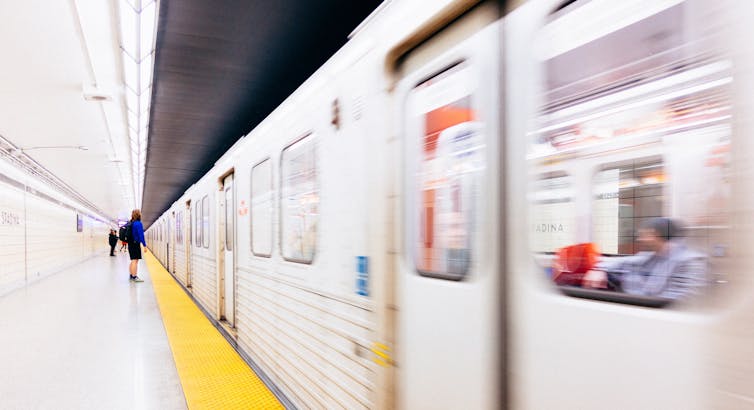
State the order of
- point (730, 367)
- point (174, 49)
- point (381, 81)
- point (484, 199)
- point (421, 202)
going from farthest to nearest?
point (174, 49) → point (381, 81) → point (421, 202) → point (484, 199) → point (730, 367)

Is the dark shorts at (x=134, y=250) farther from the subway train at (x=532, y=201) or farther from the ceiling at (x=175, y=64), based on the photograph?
the subway train at (x=532, y=201)

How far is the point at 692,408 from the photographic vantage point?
2.87ft

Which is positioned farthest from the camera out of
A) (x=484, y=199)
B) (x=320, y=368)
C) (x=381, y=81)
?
(x=320, y=368)

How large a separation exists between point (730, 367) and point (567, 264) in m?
0.40

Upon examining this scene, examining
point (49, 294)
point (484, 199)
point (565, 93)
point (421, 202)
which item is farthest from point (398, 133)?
point (49, 294)

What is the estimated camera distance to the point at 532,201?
124 centimetres

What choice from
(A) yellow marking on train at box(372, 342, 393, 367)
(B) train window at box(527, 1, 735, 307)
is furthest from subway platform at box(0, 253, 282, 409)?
(B) train window at box(527, 1, 735, 307)

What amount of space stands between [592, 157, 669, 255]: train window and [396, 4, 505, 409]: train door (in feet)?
0.99

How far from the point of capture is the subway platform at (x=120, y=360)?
3.34 metres

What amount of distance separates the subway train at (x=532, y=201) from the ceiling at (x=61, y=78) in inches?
145

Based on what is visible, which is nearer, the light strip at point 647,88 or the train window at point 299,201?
the light strip at point 647,88

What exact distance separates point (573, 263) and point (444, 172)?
577mm

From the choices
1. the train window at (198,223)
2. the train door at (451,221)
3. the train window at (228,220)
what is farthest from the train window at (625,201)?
the train window at (198,223)

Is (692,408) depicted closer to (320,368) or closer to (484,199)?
(484,199)
